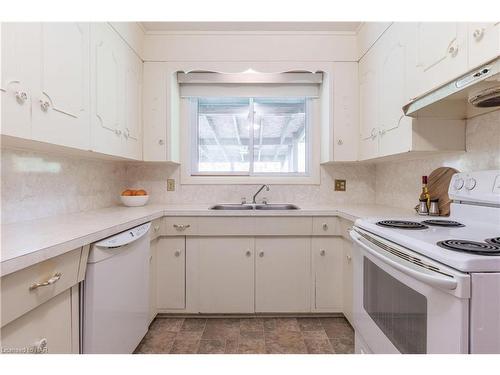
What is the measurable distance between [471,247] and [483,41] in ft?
2.66

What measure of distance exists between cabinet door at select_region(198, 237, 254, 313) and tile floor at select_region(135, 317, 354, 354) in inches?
4.9

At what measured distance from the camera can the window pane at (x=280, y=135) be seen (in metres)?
2.55

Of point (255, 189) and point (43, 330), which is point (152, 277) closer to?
point (43, 330)

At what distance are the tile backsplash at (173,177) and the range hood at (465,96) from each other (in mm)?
113

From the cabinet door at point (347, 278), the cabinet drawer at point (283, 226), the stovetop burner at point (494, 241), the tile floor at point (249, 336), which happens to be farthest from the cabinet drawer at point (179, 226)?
the stovetop burner at point (494, 241)

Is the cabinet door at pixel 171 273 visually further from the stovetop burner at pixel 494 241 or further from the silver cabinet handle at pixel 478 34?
the silver cabinet handle at pixel 478 34

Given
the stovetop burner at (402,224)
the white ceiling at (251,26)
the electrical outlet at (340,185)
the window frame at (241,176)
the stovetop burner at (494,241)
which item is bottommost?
the stovetop burner at (494,241)

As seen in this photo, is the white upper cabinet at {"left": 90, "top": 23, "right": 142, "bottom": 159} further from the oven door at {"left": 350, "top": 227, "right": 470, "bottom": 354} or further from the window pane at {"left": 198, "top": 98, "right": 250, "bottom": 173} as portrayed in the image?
the oven door at {"left": 350, "top": 227, "right": 470, "bottom": 354}

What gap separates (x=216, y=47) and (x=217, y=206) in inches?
53.2

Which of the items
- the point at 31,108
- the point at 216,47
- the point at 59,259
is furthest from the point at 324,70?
the point at 59,259

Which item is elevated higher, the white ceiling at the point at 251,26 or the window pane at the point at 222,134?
the white ceiling at the point at 251,26

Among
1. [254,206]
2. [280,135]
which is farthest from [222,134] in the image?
[254,206]

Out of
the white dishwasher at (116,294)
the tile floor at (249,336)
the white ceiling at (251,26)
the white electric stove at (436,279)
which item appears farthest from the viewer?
the white ceiling at (251,26)

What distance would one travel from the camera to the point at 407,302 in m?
0.89
